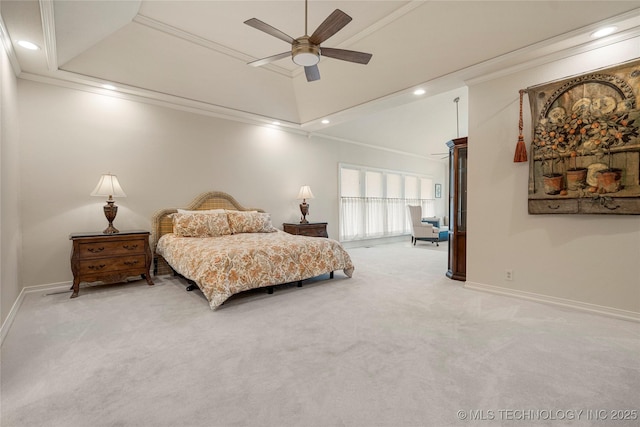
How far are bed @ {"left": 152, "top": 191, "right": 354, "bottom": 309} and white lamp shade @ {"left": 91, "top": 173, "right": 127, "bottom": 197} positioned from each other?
72cm

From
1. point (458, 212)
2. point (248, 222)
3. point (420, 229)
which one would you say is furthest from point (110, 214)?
point (420, 229)

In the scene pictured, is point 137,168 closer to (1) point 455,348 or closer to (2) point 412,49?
(2) point 412,49

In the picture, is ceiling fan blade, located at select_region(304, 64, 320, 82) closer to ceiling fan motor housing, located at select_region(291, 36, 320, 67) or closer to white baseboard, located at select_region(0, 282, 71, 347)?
ceiling fan motor housing, located at select_region(291, 36, 320, 67)

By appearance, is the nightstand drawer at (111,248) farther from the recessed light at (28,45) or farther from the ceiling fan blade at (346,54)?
the ceiling fan blade at (346,54)

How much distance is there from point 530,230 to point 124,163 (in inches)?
209

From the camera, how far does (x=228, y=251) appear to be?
3.15 meters

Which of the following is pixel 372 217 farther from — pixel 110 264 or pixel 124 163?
pixel 110 264

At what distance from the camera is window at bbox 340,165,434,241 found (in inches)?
289

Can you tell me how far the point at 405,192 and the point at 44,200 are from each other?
8116 mm

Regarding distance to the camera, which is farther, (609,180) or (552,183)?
(552,183)

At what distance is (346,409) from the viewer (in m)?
1.53

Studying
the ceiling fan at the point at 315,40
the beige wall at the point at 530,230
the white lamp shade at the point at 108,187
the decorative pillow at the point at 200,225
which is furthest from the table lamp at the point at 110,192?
the beige wall at the point at 530,230

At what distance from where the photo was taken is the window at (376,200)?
7352 mm

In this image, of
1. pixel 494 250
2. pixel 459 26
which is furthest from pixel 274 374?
pixel 459 26
